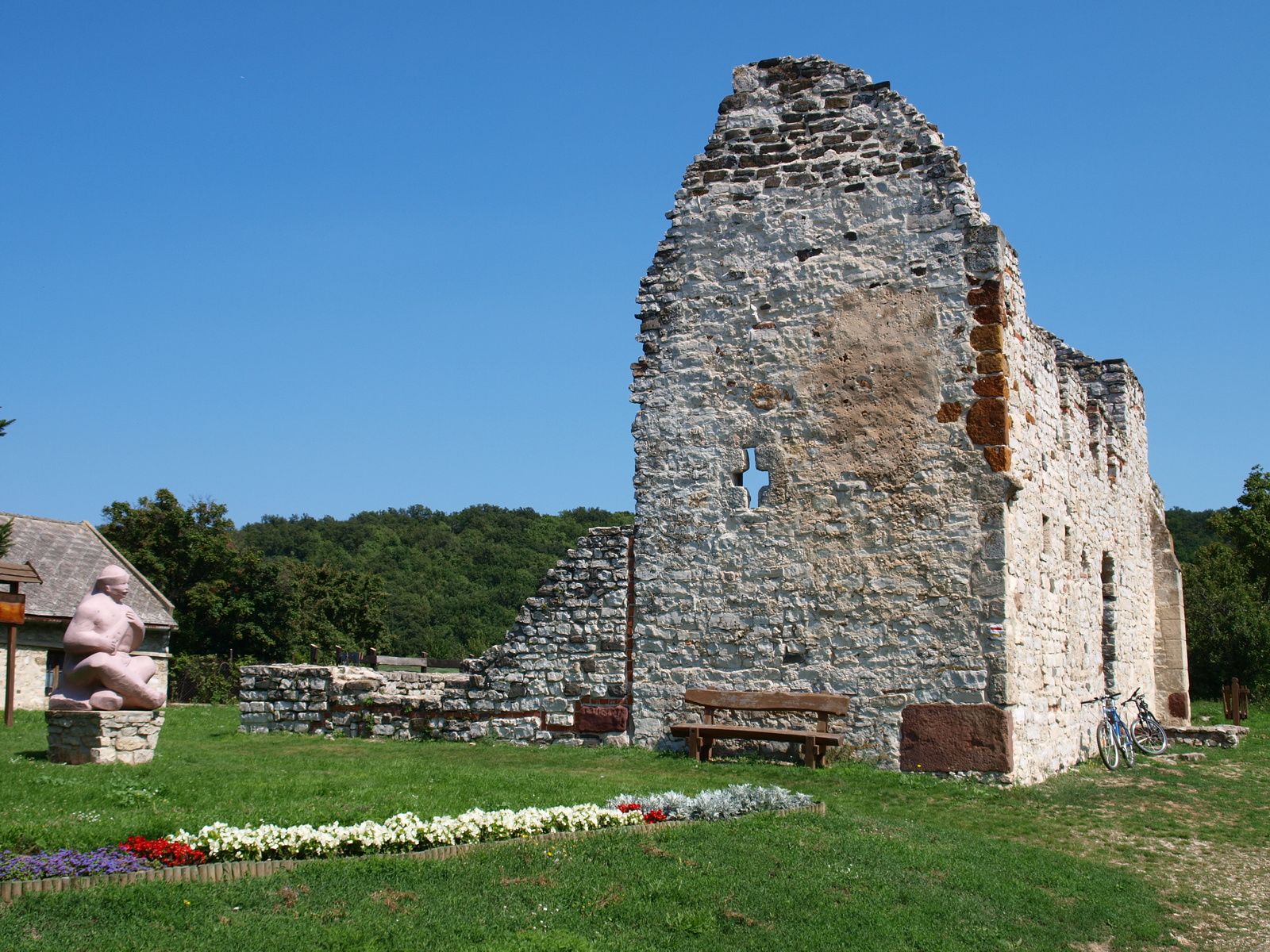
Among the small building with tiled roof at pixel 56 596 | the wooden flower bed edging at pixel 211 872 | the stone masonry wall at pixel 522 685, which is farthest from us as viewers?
the small building with tiled roof at pixel 56 596

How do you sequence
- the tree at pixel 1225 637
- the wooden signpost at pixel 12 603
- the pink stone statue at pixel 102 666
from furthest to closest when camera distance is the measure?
the tree at pixel 1225 637 → the wooden signpost at pixel 12 603 → the pink stone statue at pixel 102 666

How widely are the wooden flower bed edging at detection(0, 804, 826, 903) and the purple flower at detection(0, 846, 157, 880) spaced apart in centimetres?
6

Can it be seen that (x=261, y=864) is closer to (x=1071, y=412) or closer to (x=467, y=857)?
(x=467, y=857)

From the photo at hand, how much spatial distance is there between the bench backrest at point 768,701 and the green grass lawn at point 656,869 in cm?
63

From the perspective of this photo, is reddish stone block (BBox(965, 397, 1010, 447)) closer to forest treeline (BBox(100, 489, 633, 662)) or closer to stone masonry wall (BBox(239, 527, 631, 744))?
stone masonry wall (BBox(239, 527, 631, 744))

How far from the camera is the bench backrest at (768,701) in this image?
10.4 metres

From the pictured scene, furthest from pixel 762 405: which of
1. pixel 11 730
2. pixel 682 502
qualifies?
pixel 11 730

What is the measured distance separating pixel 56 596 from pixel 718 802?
20677 mm

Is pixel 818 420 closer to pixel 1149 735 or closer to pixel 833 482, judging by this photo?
pixel 833 482

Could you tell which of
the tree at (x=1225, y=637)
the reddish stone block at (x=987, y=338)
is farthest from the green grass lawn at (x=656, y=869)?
the tree at (x=1225, y=637)

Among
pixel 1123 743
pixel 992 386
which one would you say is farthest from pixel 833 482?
pixel 1123 743

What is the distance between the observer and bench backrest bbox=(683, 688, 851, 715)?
34.3ft

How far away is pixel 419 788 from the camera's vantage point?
807 centimetres

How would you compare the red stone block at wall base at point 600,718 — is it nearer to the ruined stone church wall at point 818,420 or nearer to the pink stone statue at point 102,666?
the ruined stone church wall at point 818,420
